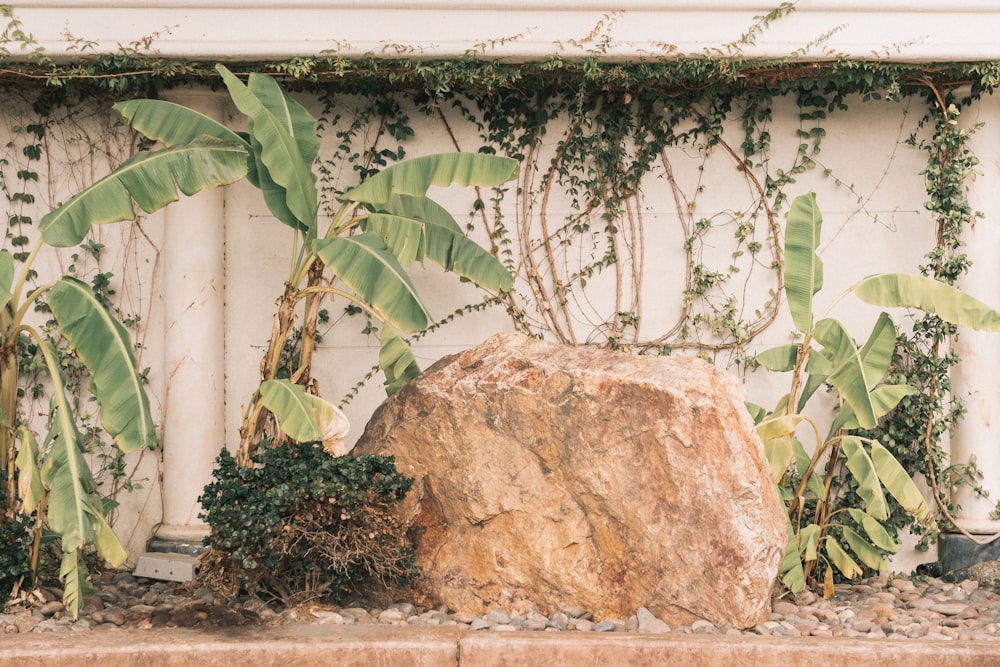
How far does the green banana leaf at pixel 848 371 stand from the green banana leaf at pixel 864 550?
90 cm

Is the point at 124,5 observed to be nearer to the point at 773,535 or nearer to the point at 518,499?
the point at 518,499

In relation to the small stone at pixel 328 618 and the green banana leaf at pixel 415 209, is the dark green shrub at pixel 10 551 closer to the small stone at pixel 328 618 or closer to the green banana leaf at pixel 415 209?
the small stone at pixel 328 618

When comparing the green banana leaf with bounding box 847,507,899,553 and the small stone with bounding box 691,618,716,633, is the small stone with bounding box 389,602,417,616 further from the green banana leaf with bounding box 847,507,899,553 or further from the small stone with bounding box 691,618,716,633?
the green banana leaf with bounding box 847,507,899,553

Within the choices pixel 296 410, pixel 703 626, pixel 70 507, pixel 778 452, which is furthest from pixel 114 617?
pixel 778 452

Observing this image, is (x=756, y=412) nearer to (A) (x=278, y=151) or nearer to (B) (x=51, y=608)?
(A) (x=278, y=151)

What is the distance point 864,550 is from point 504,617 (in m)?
2.54

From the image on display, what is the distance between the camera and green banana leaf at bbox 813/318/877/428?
18.9 ft

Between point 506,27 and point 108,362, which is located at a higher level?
point 506,27

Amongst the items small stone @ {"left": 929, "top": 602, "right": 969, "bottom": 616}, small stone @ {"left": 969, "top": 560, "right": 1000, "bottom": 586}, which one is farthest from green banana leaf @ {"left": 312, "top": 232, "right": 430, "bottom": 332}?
small stone @ {"left": 969, "top": 560, "right": 1000, "bottom": 586}

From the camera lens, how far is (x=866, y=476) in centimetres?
600

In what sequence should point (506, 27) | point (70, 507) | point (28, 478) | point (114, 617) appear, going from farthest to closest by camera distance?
point (506, 27)
point (114, 617)
point (28, 478)
point (70, 507)

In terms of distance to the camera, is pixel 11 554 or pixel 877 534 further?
pixel 877 534

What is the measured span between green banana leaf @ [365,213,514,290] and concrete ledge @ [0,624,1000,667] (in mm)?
2452

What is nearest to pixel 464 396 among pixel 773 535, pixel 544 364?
pixel 544 364
